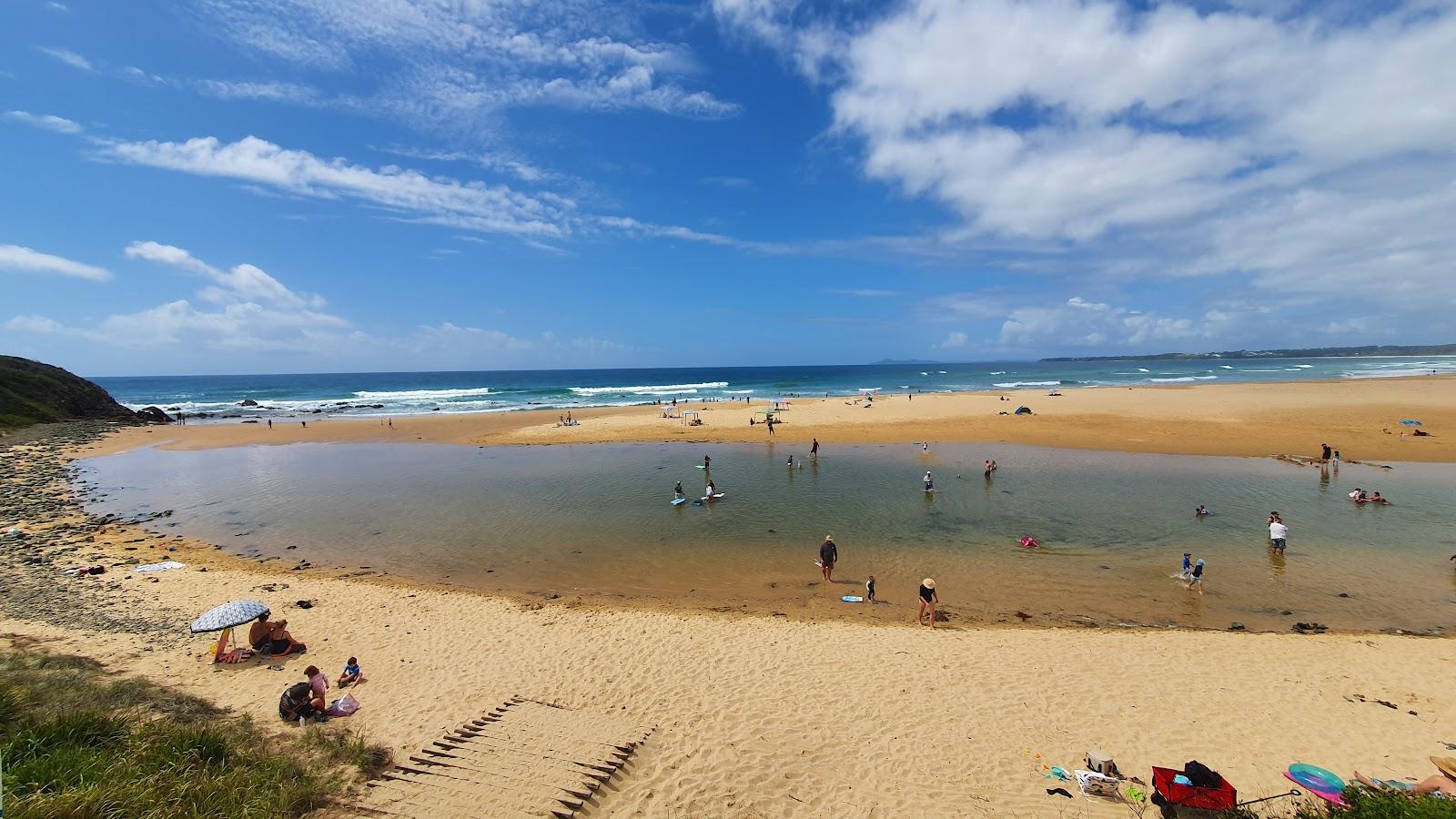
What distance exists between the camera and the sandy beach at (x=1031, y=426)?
3156cm

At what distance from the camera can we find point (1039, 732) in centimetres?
818

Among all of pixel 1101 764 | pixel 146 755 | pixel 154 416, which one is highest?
pixel 154 416

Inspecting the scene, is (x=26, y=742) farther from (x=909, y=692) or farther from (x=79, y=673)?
(x=909, y=692)

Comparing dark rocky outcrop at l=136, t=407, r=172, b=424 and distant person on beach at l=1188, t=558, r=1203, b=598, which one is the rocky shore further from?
dark rocky outcrop at l=136, t=407, r=172, b=424

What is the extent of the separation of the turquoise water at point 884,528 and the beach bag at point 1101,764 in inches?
203

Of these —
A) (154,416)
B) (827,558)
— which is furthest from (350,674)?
(154,416)

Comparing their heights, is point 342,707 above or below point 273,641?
below

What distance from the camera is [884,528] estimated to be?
60.0 feet

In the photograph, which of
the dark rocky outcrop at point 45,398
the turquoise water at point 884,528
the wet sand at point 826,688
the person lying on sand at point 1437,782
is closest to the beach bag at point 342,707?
the wet sand at point 826,688

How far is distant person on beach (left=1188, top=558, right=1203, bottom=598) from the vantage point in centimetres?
1285

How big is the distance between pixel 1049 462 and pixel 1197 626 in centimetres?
1740

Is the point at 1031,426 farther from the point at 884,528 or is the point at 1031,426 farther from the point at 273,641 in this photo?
the point at 273,641

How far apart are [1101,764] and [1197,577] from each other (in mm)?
8338

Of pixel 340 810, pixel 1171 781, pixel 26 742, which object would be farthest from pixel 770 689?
pixel 26 742
